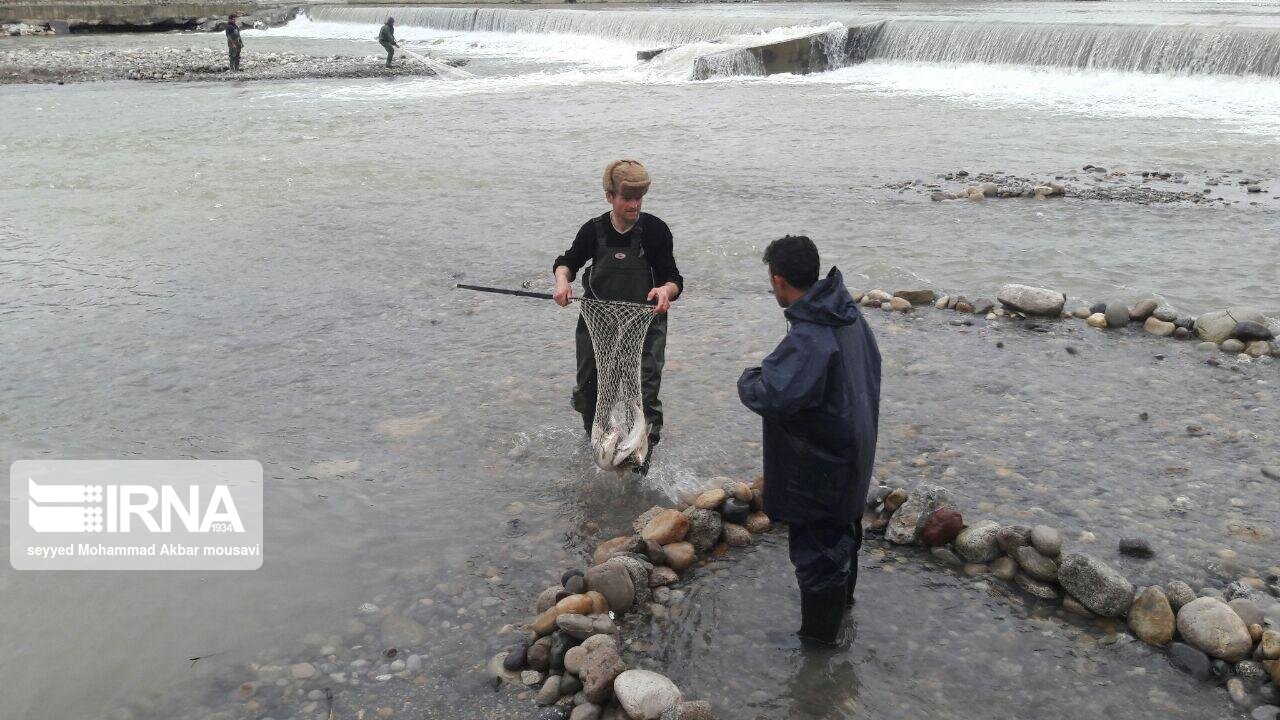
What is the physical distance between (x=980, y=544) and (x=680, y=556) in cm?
153

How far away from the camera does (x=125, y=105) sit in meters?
24.4

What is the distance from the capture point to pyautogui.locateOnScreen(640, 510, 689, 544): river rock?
4973mm

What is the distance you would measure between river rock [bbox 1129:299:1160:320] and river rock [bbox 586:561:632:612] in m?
5.77

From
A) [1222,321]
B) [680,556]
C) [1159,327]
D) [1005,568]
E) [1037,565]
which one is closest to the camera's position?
[1037,565]

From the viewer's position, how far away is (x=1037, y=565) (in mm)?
4633

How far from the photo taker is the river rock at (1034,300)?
8352 mm

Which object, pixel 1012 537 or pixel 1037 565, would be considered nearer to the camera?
pixel 1037 565

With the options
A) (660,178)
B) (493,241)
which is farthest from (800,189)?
(493,241)

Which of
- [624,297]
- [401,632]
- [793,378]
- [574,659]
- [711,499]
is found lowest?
[401,632]

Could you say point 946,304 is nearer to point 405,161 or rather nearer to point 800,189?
point 800,189

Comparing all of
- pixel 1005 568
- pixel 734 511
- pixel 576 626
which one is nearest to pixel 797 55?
pixel 734 511

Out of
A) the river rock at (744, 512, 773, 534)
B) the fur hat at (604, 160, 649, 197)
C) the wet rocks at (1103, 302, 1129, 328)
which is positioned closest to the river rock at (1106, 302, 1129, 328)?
the wet rocks at (1103, 302, 1129, 328)

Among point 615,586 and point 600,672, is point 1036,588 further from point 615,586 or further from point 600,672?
point 600,672

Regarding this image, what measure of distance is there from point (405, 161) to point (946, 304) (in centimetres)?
1095
